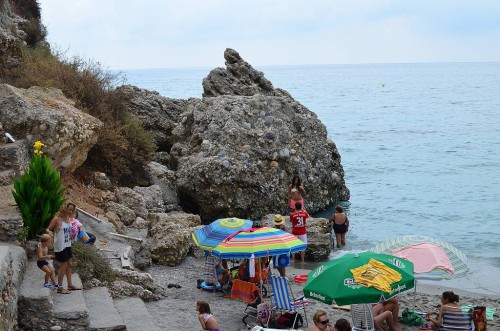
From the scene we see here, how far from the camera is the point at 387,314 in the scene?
41.1ft

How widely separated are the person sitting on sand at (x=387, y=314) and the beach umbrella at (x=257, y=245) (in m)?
1.73

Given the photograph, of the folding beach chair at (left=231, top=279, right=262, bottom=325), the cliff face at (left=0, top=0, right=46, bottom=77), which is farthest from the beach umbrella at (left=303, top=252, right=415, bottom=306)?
the cliff face at (left=0, top=0, right=46, bottom=77)

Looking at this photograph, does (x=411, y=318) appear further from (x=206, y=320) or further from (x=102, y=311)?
(x=102, y=311)

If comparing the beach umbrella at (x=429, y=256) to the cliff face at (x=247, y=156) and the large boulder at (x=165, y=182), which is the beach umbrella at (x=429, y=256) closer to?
the cliff face at (x=247, y=156)

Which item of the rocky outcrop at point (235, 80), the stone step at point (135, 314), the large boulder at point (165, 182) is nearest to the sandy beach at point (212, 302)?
the stone step at point (135, 314)

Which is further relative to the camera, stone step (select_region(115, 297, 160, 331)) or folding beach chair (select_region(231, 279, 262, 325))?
folding beach chair (select_region(231, 279, 262, 325))

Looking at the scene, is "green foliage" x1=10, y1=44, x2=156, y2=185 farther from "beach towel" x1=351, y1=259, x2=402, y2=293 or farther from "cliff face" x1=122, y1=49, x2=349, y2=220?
"beach towel" x1=351, y1=259, x2=402, y2=293

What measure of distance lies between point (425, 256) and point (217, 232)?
4.14m

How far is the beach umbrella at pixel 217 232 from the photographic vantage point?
14477mm

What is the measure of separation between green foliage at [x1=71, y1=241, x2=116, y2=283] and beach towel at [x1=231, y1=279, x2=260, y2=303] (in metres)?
2.23

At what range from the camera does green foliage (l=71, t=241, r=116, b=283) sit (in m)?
12.7

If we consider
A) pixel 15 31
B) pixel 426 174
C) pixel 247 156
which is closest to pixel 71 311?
pixel 247 156

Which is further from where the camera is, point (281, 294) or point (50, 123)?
point (50, 123)

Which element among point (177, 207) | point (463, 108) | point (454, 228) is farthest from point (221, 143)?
point (463, 108)
